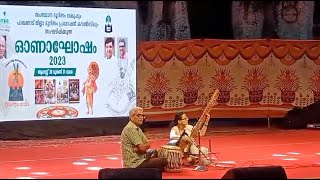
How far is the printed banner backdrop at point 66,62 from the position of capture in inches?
456

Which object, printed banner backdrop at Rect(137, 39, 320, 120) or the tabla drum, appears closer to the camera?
the tabla drum

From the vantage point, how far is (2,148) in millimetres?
11047

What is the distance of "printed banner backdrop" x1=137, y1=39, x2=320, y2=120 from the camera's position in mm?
13422

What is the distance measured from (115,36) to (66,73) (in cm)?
114

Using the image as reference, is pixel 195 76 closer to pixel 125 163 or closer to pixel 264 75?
pixel 264 75

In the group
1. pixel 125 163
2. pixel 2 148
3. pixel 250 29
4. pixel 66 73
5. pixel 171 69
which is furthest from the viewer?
pixel 250 29

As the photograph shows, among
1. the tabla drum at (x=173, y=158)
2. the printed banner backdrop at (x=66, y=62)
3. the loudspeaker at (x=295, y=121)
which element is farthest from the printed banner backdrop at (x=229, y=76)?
the tabla drum at (x=173, y=158)

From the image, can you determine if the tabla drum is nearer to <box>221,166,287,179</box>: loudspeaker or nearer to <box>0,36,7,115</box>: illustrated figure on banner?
<box>221,166,287,179</box>: loudspeaker

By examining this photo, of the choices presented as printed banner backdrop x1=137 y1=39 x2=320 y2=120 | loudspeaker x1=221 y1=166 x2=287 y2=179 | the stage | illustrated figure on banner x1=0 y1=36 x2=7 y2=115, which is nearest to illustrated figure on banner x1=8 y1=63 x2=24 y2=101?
illustrated figure on banner x1=0 y1=36 x2=7 y2=115

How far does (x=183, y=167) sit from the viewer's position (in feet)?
29.4

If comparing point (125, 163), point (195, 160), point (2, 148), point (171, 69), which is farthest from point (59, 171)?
point (171, 69)

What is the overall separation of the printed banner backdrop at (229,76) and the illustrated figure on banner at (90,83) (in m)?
1.23

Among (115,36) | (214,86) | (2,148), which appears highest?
(115,36)

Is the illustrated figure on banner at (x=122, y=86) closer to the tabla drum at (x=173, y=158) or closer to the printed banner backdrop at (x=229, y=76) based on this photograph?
the printed banner backdrop at (x=229, y=76)
